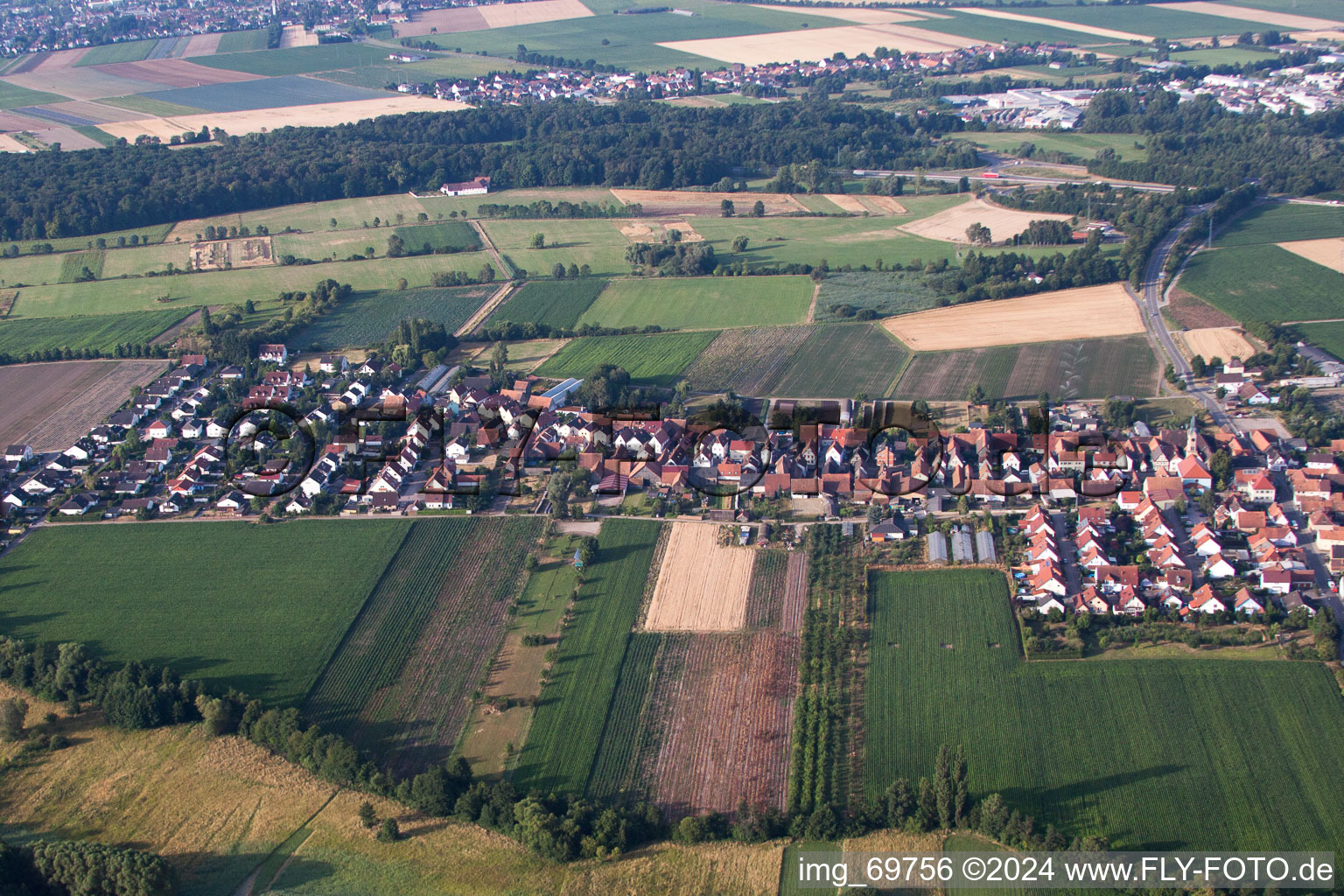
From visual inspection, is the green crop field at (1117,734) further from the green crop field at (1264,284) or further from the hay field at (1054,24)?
the hay field at (1054,24)

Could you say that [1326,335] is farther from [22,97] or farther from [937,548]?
[22,97]

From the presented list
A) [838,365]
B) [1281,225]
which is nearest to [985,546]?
[838,365]

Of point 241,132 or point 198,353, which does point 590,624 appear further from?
point 241,132

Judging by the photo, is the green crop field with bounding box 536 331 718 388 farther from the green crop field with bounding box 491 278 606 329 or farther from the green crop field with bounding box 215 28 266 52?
the green crop field with bounding box 215 28 266 52

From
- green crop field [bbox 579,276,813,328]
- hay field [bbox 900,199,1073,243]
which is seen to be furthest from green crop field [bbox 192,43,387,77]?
hay field [bbox 900,199,1073,243]

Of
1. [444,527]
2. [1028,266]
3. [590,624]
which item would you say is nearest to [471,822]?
[590,624]

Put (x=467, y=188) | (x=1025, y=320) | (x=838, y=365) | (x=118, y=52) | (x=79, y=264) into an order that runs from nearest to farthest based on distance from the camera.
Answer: (x=838, y=365) → (x=1025, y=320) → (x=79, y=264) → (x=467, y=188) → (x=118, y=52)
